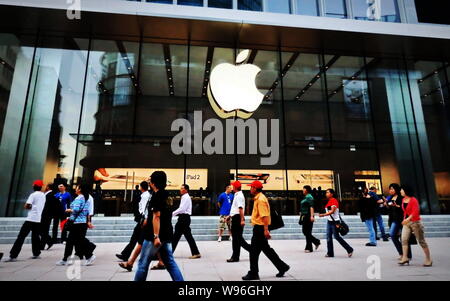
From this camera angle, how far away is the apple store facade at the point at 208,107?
12.8 m

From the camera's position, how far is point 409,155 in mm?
14891

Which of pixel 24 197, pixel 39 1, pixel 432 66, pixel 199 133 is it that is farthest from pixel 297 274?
pixel 432 66

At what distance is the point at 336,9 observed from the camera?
47.1 feet

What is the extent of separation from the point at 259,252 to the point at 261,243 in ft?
0.52

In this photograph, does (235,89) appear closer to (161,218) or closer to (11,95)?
Result: (11,95)

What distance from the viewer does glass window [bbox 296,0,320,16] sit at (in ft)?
46.8

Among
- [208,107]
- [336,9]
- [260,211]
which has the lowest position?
[260,211]

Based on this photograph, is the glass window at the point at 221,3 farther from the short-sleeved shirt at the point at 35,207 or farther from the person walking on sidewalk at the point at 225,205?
the short-sleeved shirt at the point at 35,207

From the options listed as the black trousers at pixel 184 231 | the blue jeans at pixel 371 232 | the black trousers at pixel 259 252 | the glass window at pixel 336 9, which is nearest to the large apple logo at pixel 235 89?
the glass window at pixel 336 9

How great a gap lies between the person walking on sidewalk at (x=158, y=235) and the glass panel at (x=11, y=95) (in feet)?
38.2

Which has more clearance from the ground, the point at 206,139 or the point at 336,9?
the point at 336,9

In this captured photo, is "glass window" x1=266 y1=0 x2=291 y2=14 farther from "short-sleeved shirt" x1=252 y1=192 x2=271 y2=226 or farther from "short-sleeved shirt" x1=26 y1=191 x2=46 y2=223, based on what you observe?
"short-sleeved shirt" x1=26 y1=191 x2=46 y2=223

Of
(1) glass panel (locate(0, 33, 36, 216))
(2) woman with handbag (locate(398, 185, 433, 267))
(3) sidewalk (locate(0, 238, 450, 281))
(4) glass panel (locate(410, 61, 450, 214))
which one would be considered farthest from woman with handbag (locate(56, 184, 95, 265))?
(4) glass panel (locate(410, 61, 450, 214))

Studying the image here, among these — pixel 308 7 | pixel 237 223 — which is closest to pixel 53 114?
pixel 237 223
